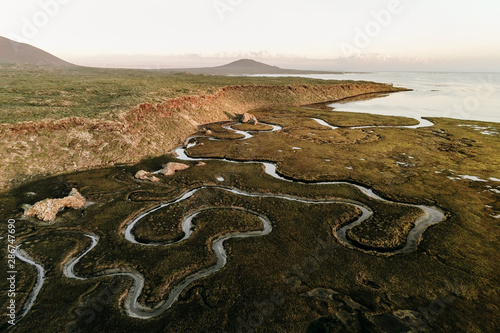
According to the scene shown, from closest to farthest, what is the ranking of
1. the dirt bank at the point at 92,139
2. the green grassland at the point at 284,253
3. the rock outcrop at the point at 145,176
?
the green grassland at the point at 284,253
the dirt bank at the point at 92,139
the rock outcrop at the point at 145,176

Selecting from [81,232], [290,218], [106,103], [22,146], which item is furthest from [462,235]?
[106,103]

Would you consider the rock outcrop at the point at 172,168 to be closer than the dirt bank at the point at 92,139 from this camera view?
No

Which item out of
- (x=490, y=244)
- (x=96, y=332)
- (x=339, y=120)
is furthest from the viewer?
(x=339, y=120)

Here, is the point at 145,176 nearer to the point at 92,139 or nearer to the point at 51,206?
the point at 51,206

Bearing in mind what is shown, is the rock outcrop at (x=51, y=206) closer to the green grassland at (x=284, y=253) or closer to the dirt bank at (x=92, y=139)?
the green grassland at (x=284, y=253)

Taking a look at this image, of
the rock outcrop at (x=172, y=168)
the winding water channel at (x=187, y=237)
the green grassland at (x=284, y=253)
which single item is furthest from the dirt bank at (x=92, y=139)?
the winding water channel at (x=187, y=237)

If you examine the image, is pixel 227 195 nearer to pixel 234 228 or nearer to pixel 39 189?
pixel 234 228

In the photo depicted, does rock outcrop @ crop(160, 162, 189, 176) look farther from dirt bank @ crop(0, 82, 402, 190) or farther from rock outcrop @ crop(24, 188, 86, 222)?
rock outcrop @ crop(24, 188, 86, 222)
